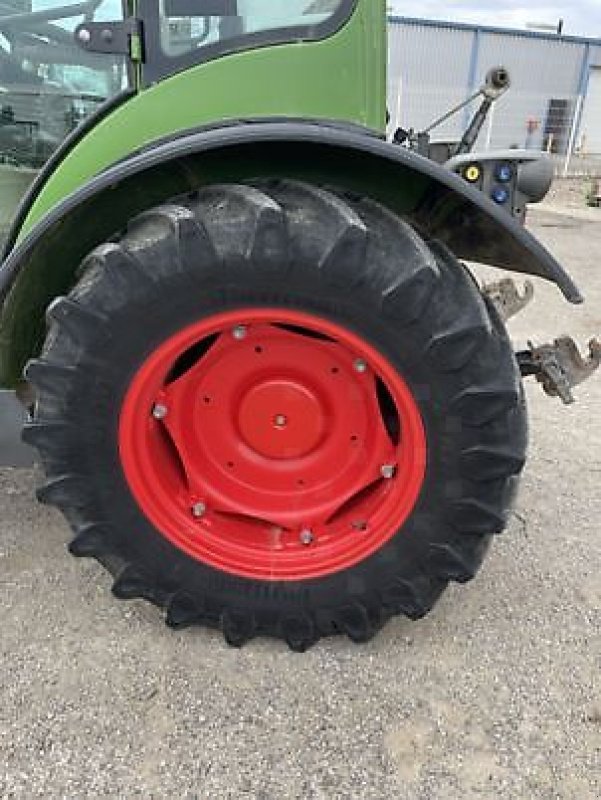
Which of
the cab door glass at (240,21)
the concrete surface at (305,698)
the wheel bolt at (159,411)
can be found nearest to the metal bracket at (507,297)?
the concrete surface at (305,698)

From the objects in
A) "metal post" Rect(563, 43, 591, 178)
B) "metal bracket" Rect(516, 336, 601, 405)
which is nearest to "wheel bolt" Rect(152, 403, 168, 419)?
"metal bracket" Rect(516, 336, 601, 405)

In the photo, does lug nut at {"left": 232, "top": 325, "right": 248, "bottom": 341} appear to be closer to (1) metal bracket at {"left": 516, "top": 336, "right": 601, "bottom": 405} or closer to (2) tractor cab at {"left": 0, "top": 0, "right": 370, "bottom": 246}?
(2) tractor cab at {"left": 0, "top": 0, "right": 370, "bottom": 246}

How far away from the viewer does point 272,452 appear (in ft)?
7.56

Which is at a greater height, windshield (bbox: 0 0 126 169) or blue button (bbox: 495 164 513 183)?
windshield (bbox: 0 0 126 169)

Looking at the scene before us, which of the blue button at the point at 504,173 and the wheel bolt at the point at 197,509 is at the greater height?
the blue button at the point at 504,173

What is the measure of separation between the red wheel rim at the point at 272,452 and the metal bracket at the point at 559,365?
0.55m

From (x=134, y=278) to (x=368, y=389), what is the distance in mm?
680

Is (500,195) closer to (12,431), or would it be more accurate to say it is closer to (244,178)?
(244,178)

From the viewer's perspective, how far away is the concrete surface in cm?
189

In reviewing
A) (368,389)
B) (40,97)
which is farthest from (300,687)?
(40,97)

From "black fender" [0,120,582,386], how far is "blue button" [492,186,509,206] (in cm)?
9

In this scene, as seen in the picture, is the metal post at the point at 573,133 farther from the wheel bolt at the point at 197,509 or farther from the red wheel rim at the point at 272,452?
the wheel bolt at the point at 197,509

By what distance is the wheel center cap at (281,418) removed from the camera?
2.24 metres

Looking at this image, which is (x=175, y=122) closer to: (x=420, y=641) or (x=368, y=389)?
(x=368, y=389)
